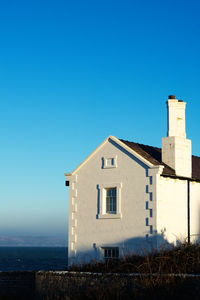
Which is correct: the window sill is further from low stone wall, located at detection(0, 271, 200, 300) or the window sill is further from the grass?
low stone wall, located at detection(0, 271, 200, 300)

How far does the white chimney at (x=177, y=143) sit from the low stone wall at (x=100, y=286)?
9.51m

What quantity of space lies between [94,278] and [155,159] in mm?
10036

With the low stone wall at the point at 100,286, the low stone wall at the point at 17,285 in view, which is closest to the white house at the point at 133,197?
the low stone wall at the point at 17,285

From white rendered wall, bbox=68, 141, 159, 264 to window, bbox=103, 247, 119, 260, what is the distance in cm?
28

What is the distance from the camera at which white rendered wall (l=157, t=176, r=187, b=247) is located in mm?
25422

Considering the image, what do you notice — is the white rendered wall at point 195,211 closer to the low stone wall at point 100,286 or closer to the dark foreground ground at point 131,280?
the dark foreground ground at point 131,280

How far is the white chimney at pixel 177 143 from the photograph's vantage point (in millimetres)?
27562

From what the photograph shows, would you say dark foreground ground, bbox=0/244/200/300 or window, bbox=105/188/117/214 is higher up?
window, bbox=105/188/117/214

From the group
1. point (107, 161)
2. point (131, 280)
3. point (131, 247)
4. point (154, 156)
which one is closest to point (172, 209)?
point (131, 247)

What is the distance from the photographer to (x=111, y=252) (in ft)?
87.6

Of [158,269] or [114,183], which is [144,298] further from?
[114,183]

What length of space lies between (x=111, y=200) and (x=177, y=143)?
4.82 meters

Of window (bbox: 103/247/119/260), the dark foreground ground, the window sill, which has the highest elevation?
the window sill

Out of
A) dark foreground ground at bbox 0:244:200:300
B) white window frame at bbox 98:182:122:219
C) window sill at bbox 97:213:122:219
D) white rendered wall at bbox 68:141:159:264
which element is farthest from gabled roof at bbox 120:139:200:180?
dark foreground ground at bbox 0:244:200:300
